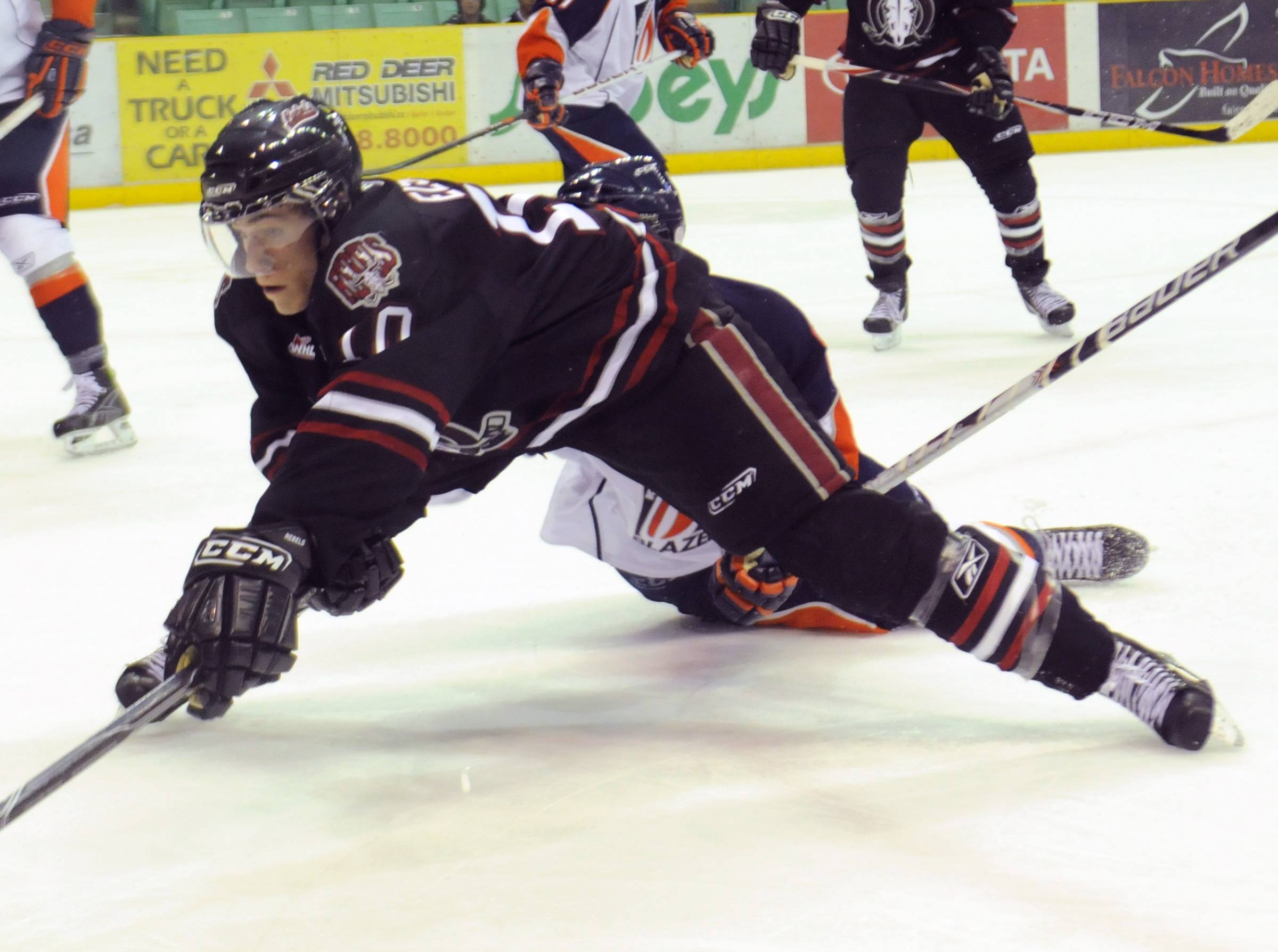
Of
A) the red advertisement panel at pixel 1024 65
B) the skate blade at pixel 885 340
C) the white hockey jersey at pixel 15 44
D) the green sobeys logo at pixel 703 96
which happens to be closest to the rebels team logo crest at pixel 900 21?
the skate blade at pixel 885 340

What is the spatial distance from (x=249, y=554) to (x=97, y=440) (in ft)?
6.58

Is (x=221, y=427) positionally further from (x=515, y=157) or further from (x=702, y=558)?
(x=515, y=157)

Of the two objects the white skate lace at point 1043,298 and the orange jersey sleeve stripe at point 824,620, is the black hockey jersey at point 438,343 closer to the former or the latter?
the orange jersey sleeve stripe at point 824,620

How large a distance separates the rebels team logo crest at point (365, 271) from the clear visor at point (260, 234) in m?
0.08

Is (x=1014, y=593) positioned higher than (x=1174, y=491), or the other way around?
(x=1014, y=593)

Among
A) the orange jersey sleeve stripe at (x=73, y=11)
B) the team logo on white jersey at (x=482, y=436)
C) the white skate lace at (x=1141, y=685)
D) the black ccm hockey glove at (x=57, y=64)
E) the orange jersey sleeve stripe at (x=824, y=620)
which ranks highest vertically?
the orange jersey sleeve stripe at (x=73, y=11)

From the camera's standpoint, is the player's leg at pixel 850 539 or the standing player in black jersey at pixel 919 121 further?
the standing player in black jersey at pixel 919 121

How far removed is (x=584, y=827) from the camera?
137 cm

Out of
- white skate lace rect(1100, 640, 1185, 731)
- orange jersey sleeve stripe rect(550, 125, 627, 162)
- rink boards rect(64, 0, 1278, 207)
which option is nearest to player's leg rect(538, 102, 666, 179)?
orange jersey sleeve stripe rect(550, 125, 627, 162)

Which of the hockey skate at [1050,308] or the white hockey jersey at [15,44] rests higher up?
the white hockey jersey at [15,44]

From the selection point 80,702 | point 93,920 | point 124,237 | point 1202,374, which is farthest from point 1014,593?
point 124,237

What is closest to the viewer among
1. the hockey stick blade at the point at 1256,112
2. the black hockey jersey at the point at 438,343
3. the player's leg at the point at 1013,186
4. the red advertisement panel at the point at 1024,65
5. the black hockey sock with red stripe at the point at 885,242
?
the black hockey jersey at the point at 438,343

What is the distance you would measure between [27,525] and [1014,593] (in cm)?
172

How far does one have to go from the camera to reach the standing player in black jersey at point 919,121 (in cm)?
366
